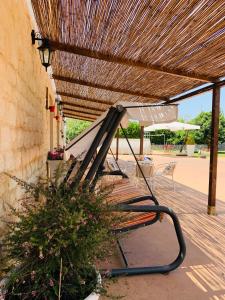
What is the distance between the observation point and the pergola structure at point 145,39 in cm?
275

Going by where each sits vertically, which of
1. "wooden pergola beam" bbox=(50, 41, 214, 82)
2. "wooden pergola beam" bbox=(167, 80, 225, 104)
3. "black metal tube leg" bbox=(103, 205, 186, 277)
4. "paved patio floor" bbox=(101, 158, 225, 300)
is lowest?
"paved patio floor" bbox=(101, 158, 225, 300)

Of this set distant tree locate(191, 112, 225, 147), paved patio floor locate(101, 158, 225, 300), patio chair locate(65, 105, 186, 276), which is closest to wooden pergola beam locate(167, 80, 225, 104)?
paved patio floor locate(101, 158, 225, 300)

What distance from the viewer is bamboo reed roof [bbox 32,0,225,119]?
8.96ft

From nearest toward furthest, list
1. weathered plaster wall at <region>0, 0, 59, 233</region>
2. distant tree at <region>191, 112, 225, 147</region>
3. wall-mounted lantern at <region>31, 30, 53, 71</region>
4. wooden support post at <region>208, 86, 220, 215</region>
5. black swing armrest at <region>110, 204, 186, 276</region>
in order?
weathered plaster wall at <region>0, 0, 59, 233</region> < black swing armrest at <region>110, 204, 186, 276</region> < wall-mounted lantern at <region>31, 30, 53, 71</region> < wooden support post at <region>208, 86, 220, 215</region> < distant tree at <region>191, 112, 225, 147</region>

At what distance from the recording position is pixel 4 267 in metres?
1.64

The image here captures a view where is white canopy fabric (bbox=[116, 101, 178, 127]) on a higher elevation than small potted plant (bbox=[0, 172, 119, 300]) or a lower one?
higher

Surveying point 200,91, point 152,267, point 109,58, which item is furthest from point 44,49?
point 152,267

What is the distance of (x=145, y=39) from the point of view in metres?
3.41

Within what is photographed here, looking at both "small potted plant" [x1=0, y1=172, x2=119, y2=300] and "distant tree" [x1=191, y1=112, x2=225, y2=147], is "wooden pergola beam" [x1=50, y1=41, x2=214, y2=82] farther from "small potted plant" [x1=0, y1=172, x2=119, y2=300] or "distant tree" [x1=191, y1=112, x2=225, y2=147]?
"distant tree" [x1=191, y1=112, x2=225, y2=147]

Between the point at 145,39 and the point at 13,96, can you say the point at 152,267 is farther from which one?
the point at 145,39

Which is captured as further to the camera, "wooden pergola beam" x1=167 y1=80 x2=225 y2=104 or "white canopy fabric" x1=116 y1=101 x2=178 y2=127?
"wooden pergola beam" x1=167 y1=80 x2=225 y2=104

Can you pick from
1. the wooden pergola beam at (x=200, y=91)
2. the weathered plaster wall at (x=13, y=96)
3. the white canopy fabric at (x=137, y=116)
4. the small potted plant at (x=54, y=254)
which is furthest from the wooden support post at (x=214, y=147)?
the small potted plant at (x=54, y=254)

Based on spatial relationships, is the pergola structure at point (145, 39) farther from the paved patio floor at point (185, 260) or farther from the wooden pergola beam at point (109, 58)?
the paved patio floor at point (185, 260)

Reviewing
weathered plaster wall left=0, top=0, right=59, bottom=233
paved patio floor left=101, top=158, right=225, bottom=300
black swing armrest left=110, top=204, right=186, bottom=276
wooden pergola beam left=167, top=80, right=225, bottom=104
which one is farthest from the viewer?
wooden pergola beam left=167, top=80, right=225, bottom=104
